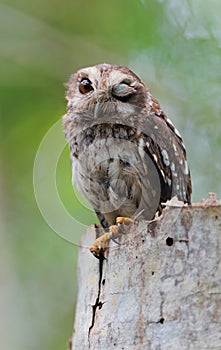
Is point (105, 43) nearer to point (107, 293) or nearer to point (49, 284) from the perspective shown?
point (49, 284)

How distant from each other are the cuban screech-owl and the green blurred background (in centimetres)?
237

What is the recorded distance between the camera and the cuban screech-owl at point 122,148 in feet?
12.5

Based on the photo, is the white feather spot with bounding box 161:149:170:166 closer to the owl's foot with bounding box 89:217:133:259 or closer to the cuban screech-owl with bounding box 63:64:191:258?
the cuban screech-owl with bounding box 63:64:191:258

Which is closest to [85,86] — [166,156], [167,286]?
[166,156]

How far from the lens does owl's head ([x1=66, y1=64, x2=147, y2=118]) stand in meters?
3.93

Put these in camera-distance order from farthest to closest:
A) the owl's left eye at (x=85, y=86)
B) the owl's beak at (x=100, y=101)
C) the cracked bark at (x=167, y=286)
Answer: the owl's left eye at (x=85, y=86), the owl's beak at (x=100, y=101), the cracked bark at (x=167, y=286)

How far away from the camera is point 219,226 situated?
101 inches

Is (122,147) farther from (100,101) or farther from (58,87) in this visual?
(58,87)

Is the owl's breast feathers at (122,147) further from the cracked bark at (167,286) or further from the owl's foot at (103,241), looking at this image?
the cracked bark at (167,286)

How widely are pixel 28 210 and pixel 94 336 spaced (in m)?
4.47

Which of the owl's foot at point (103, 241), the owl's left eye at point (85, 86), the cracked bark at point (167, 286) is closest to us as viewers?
the cracked bark at point (167, 286)

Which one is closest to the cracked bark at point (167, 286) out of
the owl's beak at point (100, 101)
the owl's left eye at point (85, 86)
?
the owl's beak at point (100, 101)

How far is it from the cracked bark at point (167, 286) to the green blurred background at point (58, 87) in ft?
11.9

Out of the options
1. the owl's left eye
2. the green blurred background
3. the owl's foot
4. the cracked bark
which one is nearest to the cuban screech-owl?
the owl's left eye
